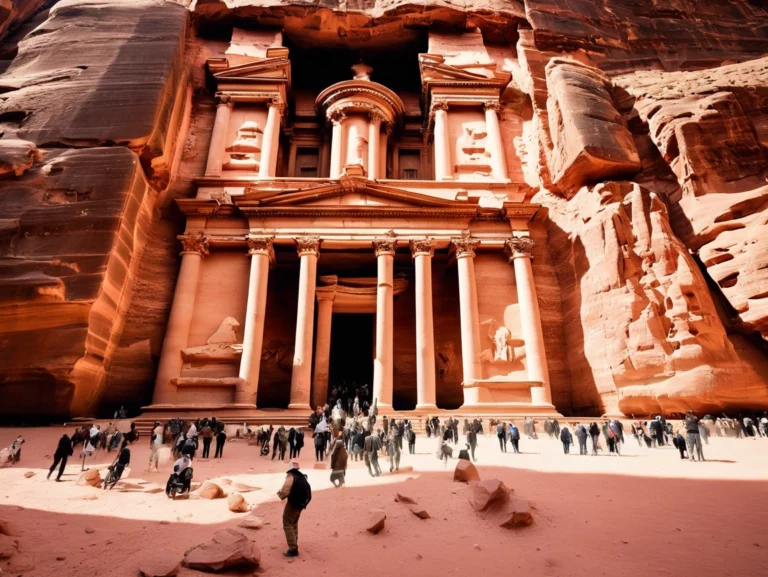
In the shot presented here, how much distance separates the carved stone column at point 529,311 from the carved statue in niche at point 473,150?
624 cm

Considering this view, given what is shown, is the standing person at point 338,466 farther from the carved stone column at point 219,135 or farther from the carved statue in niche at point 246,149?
the carved statue in niche at point 246,149

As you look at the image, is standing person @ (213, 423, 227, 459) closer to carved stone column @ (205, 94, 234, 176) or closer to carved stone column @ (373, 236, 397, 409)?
carved stone column @ (373, 236, 397, 409)

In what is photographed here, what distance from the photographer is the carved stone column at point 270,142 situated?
2364 centimetres

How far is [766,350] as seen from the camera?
48.3 ft

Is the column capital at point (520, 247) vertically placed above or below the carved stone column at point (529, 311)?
above

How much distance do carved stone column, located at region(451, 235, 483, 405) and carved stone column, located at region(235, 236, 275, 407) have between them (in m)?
8.89

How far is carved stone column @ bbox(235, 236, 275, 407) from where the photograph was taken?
1718 centimetres

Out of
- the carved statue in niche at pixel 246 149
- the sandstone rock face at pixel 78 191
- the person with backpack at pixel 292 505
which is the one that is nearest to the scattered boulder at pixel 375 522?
the person with backpack at pixel 292 505

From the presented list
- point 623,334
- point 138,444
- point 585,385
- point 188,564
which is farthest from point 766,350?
point 138,444

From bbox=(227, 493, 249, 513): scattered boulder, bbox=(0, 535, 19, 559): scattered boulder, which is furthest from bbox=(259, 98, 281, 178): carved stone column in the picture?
bbox=(0, 535, 19, 559): scattered boulder

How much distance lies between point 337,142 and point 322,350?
1261 cm

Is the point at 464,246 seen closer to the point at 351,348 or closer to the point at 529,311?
the point at 529,311

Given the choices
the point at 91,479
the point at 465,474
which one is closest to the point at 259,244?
the point at 91,479

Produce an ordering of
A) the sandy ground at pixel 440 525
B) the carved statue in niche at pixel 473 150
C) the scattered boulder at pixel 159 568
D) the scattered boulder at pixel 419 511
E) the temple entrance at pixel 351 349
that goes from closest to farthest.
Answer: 1. the scattered boulder at pixel 159 568
2. the sandy ground at pixel 440 525
3. the scattered boulder at pixel 419 511
4. the carved statue in niche at pixel 473 150
5. the temple entrance at pixel 351 349
